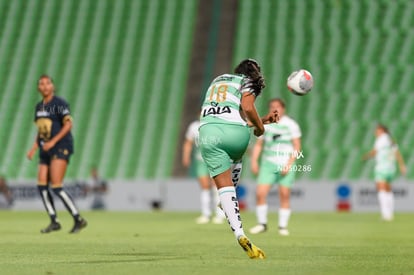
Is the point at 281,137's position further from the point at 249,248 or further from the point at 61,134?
the point at 249,248

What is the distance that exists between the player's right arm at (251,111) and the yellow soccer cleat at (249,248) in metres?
1.14

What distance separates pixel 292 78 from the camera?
11914mm

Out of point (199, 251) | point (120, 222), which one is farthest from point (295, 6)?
point (199, 251)

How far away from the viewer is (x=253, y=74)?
11.1 m

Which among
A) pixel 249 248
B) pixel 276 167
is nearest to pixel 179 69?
pixel 276 167

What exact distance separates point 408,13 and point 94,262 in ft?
81.1

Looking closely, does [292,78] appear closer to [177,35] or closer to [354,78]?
[354,78]

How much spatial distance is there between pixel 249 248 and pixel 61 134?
5.71 metres

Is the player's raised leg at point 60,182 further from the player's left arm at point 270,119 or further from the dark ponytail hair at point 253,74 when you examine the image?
the player's left arm at point 270,119

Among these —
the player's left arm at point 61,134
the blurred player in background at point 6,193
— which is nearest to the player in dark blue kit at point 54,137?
the player's left arm at point 61,134

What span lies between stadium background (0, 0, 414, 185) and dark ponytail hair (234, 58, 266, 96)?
17957mm

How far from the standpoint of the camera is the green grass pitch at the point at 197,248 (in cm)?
1003

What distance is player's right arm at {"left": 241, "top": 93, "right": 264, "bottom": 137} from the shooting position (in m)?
10.8

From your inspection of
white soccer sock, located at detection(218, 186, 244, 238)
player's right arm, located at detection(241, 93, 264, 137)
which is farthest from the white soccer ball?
white soccer sock, located at detection(218, 186, 244, 238)
